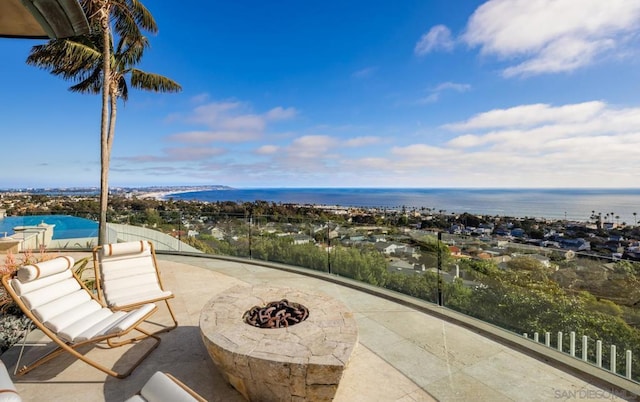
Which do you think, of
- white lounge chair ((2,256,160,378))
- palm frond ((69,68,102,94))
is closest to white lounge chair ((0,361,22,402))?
white lounge chair ((2,256,160,378))

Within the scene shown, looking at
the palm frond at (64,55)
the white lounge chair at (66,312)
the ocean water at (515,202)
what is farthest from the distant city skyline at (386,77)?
the ocean water at (515,202)

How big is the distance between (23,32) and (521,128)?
71.8 feet

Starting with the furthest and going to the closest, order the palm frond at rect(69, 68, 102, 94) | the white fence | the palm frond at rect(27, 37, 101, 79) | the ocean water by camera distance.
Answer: the ocean water, the palm frond at rect(69, 68, 102, 94), the palm frond at rect(27, 37, 101, 79), the white fence

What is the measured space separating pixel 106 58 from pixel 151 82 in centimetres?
206

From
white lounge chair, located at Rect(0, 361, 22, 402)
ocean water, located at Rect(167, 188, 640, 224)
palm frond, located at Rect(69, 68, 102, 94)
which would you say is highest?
palm frond, located at Rect(69, 68, 102, 94)

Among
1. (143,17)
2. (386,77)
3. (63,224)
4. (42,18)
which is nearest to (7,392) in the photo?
(42,18)

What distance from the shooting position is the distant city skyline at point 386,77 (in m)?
7.74

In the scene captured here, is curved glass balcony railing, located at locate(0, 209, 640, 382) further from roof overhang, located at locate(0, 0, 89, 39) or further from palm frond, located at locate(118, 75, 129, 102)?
roof overhang, located at locate(0, 0, 89, 39)

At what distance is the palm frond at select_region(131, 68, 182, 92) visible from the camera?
757cm

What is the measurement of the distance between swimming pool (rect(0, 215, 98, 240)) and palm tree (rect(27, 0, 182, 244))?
3.47m

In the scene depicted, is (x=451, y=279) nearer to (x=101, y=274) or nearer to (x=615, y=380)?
(x=615, y=380)

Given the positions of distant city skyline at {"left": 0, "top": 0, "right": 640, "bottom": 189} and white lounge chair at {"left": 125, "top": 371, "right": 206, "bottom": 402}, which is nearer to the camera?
white lounge chair at {"left": 125, "top": 371, "right": 206, "bottom": 402}

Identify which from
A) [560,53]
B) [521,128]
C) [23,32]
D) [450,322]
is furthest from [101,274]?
[521,128]

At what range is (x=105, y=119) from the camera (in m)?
5.85
